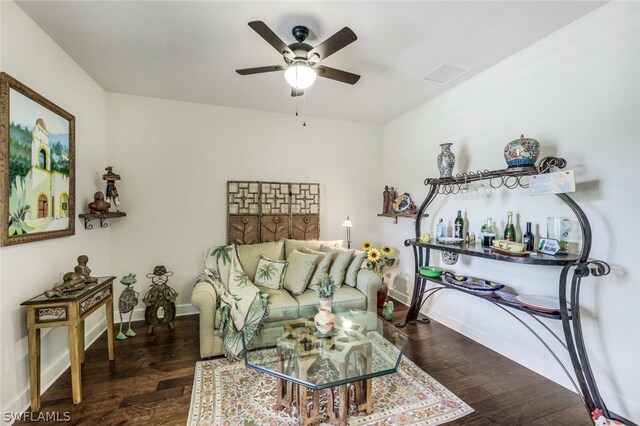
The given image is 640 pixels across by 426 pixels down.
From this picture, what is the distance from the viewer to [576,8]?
1984 millimetres

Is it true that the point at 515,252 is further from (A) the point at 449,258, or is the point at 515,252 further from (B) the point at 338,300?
(B) the point at 338,300

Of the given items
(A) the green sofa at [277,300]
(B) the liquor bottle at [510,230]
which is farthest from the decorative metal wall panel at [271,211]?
(B) the liquor bottle at [510,230]

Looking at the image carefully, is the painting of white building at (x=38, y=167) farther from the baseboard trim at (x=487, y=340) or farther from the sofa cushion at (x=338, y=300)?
the baseboard trim at (x=487, y=340)

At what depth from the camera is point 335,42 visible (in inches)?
74.4

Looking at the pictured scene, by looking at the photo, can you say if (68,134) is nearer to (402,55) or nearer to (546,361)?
(402,55)

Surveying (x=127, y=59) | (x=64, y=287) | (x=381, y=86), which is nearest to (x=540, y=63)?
(x=381, y=86)

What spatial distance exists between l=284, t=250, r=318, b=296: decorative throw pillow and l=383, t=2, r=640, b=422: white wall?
1.71 m

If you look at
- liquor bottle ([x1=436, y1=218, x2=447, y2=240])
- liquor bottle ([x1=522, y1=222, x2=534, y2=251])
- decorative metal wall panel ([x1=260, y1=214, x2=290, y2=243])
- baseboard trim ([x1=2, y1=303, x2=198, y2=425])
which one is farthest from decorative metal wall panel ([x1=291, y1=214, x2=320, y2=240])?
liquor bottle ([x1=522, y1=222, x2=534, y2=251])

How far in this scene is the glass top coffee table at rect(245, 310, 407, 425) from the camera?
1638mm

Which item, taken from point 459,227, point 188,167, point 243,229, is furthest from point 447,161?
point 188,167

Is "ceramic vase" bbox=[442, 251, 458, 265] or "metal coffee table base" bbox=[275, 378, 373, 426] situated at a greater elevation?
"ceramic vase" bbox=[442, 251, 458, 265]

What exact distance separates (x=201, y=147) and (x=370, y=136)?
2.61 m

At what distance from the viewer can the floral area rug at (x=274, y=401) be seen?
1810 mm

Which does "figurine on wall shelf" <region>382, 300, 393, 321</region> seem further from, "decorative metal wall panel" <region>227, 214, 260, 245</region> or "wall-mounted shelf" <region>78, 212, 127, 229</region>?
"wall-mounted shelf" <region>78, 212, 127, 229</region>
